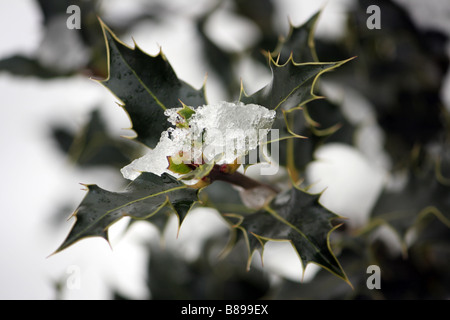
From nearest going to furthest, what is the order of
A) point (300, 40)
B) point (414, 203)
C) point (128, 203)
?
point (128, 203) → point (300, 40) → point (414, 203)

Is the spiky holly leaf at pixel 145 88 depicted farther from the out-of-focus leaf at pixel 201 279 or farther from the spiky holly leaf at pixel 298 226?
Answer: the out-of-focus leaf at pixel 201 279

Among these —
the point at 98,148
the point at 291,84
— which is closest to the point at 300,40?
the point at 291,84

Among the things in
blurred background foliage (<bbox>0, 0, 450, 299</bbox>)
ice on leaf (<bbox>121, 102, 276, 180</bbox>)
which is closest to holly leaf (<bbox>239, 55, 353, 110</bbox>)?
ice on leaf (<bbox>121, 102, 276, 180</bbox>)

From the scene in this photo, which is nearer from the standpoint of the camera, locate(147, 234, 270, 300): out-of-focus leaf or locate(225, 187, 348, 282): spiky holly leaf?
locate(225, 187, 348, 282): spiky holly leaf

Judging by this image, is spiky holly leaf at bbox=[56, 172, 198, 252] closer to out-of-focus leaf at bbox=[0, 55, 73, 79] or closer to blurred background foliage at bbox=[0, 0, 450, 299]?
blurred background foliage at bbox=[0, 0, 450, 299]

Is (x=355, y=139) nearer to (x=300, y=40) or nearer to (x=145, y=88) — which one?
(x=300, y=40)

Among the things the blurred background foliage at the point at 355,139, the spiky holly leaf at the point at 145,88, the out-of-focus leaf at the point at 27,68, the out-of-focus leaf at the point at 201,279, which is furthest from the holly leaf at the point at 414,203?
the out-of-focus leaf at the point at 27,68
